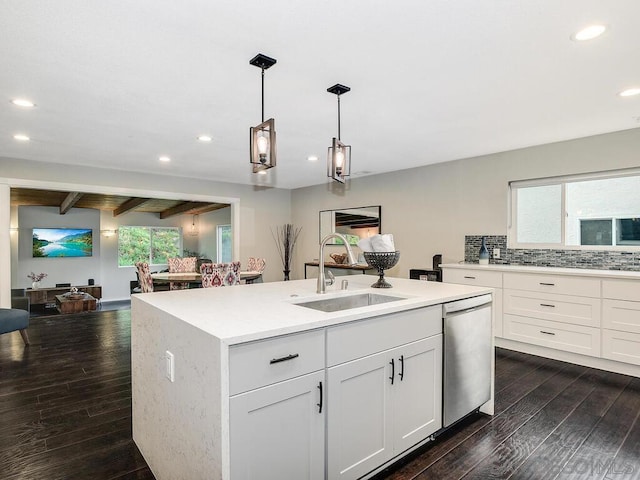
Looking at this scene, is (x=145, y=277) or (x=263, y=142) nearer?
(x=263, y=142)

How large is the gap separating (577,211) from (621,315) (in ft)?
4.30

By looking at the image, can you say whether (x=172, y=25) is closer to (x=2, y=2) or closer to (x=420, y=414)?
(x=2, y=2)

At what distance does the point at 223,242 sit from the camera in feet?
35.4

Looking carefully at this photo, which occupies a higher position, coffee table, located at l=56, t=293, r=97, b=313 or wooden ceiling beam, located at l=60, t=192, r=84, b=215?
wooden ceiling beam, located at l=60, t=192, r=84, b=215

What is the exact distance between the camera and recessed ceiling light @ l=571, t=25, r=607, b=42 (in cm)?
187

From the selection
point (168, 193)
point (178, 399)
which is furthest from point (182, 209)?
point (178, 399)

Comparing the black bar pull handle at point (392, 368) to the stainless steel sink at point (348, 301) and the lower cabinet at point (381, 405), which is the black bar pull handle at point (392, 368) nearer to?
the lower cabinet at point (381, 405)

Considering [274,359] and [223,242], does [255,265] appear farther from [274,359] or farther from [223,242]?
[274,359]

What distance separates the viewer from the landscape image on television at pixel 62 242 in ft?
31.3

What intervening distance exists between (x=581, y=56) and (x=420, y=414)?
2.31 meters

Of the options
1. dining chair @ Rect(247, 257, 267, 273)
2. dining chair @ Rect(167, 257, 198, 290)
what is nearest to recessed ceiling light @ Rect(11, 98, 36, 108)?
dining chair @ Rect(167, 257, 198, 290)

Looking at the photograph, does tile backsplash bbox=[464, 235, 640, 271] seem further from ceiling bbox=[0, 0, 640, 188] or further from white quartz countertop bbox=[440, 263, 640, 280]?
ceiling bbox=[0, 0, 640, 188]

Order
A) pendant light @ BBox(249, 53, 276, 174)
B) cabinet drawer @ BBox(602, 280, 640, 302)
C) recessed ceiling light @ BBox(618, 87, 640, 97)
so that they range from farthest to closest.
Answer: cabinet drawer @ BBox(602, 280, 640, 302) < recessed ceiling light @ BBox(618, 87, 640, 97) < pendant light @ BBox(249, 53, 276, 174)

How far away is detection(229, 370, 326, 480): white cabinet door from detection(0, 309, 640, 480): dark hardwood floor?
67 cm
